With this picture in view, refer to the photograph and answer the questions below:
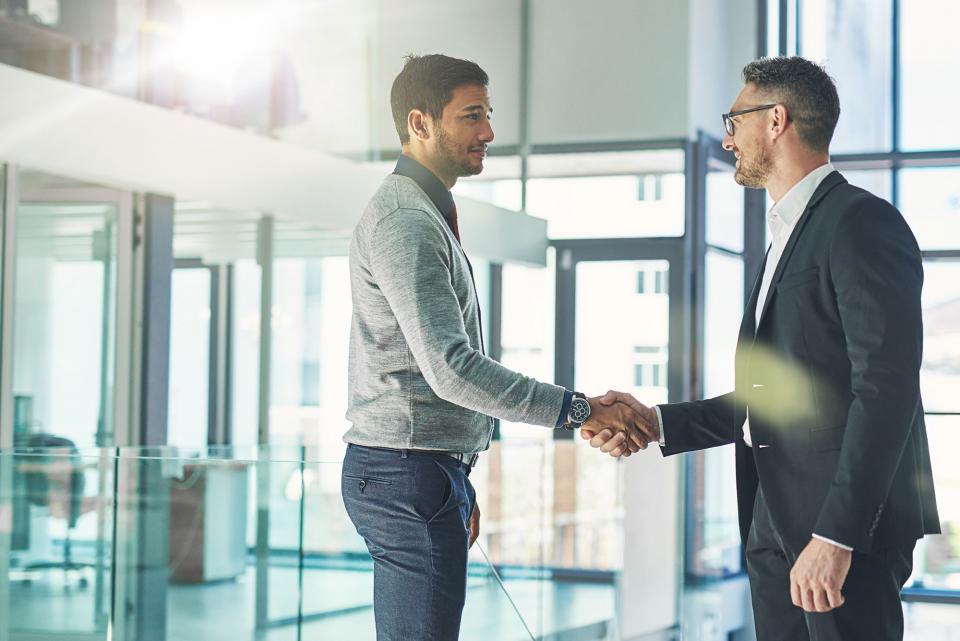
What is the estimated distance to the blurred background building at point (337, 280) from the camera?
14.0ft

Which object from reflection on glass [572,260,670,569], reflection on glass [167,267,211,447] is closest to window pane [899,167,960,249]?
reflection on glass [572,260,670,569]

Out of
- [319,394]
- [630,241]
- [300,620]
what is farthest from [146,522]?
[630,241]

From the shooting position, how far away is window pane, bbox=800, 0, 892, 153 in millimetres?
9570

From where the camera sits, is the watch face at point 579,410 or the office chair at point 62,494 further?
the office chair at point 62,494

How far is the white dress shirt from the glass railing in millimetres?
1704

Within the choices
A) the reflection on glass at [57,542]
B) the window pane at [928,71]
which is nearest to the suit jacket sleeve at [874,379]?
the reflection on glass at [57,542]

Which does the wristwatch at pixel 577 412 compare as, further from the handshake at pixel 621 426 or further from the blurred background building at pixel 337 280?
the blurred background building at pixel 337 280

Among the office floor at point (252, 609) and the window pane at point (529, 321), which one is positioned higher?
the window pane at point (529, 321)

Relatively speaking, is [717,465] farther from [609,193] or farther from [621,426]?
[621,426]

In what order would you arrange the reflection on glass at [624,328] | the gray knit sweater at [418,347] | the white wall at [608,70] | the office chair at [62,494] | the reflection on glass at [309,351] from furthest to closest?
the reflection on glass at [624,328] → the white wall at [608,70] → the reflection on glass at [309,351] → the office chair at [62,494] → the gray knit sweater at [418,347]

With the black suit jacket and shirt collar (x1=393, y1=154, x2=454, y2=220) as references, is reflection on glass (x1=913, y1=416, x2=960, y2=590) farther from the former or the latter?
shirt collar (x1=393, y1=154, x2=454, y2=220)

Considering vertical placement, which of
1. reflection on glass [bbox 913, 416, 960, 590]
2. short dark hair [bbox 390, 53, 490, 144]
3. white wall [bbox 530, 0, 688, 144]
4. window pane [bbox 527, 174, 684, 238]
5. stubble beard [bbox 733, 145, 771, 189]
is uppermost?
white wall [bbox 530, 0, 688, 144]

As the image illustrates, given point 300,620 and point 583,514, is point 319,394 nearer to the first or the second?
point 583,514

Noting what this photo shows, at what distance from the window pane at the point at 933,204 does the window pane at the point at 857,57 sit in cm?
34
